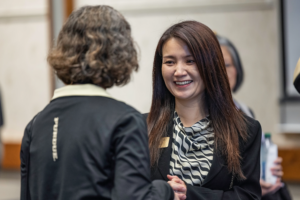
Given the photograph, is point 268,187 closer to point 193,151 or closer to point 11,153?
point 193,151

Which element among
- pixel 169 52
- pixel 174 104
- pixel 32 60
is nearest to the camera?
pixel 169 52

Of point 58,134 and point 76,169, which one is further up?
point 58,134

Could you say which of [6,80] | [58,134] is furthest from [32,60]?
[58,134]

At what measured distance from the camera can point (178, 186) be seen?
4.87 ft

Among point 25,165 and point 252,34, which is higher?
point 252,34

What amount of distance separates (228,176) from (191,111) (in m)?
0.35

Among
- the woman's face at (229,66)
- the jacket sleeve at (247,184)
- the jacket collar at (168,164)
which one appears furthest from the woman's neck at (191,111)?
the woman's face at (229,66)

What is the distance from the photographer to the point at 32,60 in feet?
16.4

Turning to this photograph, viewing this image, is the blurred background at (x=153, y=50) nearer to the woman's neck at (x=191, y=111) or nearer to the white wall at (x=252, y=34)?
the white wall at (x=252, y=34)

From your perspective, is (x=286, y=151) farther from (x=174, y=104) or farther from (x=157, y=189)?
(x=157, y=189)

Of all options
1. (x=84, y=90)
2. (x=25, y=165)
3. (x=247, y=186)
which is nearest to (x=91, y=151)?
(x=84, y=90)

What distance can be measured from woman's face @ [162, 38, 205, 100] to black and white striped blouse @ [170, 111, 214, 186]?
154 mm

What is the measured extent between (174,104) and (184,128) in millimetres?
183

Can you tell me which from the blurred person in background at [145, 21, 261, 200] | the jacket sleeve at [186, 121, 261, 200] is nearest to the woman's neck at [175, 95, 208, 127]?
the blurred person in background at [145, 21, 261, 200]
